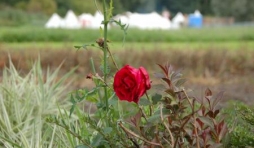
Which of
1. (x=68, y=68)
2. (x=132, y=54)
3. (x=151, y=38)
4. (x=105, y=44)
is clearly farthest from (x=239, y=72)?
(x=151, y=38)

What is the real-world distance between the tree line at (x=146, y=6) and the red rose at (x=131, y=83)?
127 ft

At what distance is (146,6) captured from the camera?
55.5 metres

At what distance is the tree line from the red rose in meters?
38.6

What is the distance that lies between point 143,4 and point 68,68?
45.6 m

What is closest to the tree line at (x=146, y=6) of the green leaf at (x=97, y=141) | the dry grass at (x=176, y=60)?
the dry grass at (x=176, y=60)

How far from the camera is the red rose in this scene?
174 centimetres

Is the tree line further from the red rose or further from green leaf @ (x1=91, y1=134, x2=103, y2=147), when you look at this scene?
the red rose

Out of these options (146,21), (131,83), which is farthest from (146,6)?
(131,83)

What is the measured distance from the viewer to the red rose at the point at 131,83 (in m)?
1.74

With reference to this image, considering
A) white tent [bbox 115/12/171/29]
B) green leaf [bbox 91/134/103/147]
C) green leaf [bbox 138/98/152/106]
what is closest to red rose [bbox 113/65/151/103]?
green leaf [bbox 138/98/152/106]

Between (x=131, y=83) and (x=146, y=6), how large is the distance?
2132 inches

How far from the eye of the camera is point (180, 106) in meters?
1.83

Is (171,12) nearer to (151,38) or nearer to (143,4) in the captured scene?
(143,4)

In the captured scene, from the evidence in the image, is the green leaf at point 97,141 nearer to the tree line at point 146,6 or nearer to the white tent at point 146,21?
the white tent at point 146,21
